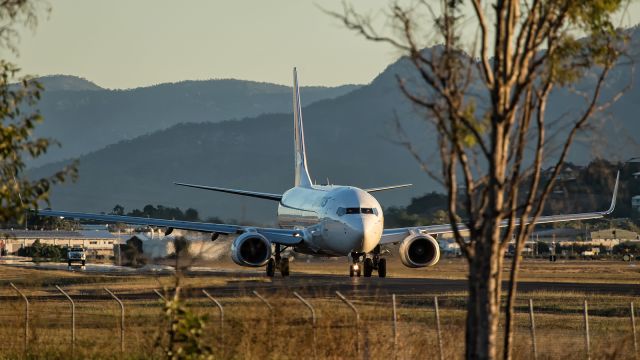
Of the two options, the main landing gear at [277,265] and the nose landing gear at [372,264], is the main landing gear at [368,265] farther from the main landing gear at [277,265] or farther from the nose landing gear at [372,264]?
the main landing gear at [277,265]

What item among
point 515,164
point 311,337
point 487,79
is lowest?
point 311,337

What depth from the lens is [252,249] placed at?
5778 centimetres

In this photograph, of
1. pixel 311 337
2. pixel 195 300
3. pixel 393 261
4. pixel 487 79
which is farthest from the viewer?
pixel 393 261

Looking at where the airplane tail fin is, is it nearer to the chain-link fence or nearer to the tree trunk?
the chain-link fence

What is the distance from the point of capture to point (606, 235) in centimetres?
14788

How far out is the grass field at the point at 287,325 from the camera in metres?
26.0

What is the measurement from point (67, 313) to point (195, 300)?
525 cm

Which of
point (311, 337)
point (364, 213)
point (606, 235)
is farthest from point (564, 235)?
point (311, 337)

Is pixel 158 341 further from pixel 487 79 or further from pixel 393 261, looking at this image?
pixel 393 261

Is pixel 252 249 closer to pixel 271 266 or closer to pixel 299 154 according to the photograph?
pixel 271 266

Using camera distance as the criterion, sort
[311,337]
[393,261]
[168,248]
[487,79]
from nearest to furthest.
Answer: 1. [487,79]
2. [311,337]
3. [168,248]
4. [393,261]

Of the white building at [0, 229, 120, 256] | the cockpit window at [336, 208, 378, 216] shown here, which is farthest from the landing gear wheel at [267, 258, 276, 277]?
the white building at [0, 229, 120, 256]

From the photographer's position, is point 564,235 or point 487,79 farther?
point 564,235

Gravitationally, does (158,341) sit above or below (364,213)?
below
